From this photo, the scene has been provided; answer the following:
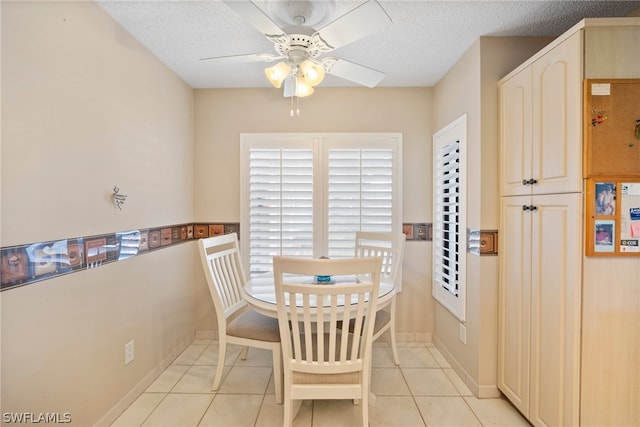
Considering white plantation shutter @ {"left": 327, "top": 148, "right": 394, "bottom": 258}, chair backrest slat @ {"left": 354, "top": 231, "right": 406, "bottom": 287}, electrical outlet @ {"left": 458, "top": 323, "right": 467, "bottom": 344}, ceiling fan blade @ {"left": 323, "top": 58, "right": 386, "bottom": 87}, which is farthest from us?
white plantation shutter @ {"left": 327, "top": 148, "right": 394, "bottom": 258}

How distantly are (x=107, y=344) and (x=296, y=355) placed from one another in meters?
1.16

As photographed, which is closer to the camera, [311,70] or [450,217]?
[311,70]

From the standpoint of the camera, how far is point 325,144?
9.30 ft

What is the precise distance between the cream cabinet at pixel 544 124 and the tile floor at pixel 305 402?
4.69 ft

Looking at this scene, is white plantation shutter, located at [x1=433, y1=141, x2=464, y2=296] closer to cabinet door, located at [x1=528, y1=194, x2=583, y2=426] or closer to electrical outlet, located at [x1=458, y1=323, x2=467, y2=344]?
electrical outlet, located at [x1=458, y1=323, x2=467, y2=344]

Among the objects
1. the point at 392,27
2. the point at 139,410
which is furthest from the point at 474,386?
the point at 392,27

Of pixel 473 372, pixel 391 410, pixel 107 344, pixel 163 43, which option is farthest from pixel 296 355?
pixel 163 43

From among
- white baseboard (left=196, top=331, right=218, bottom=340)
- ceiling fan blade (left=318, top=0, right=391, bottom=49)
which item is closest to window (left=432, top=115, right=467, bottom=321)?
ceiling fan blade (left=318, top=0, right=391, bottom=49)

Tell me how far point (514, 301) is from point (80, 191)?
2581mm

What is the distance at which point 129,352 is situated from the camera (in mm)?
1966

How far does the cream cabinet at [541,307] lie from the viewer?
4.74ft

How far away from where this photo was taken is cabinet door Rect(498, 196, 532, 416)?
175 centimetres

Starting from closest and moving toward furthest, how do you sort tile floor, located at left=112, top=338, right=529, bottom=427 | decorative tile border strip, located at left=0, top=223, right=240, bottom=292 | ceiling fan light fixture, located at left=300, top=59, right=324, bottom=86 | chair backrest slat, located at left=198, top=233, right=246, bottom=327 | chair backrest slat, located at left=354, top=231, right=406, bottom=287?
decorative tile border strip, located at left=0, top=223, right=240, bottom=292
ceiling fan light fixture, located at left=300, top=59, right=324, bottom=86
tile floor, located at left=112, top=338, right=529, bottom=427
chair backrest slat, located at left=198, top=233, right=246, bottom=327
chair backrest slat, located at left=354, top=231, right=406, bottom=287

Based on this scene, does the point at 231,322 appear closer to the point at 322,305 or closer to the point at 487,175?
the point at 322,305
